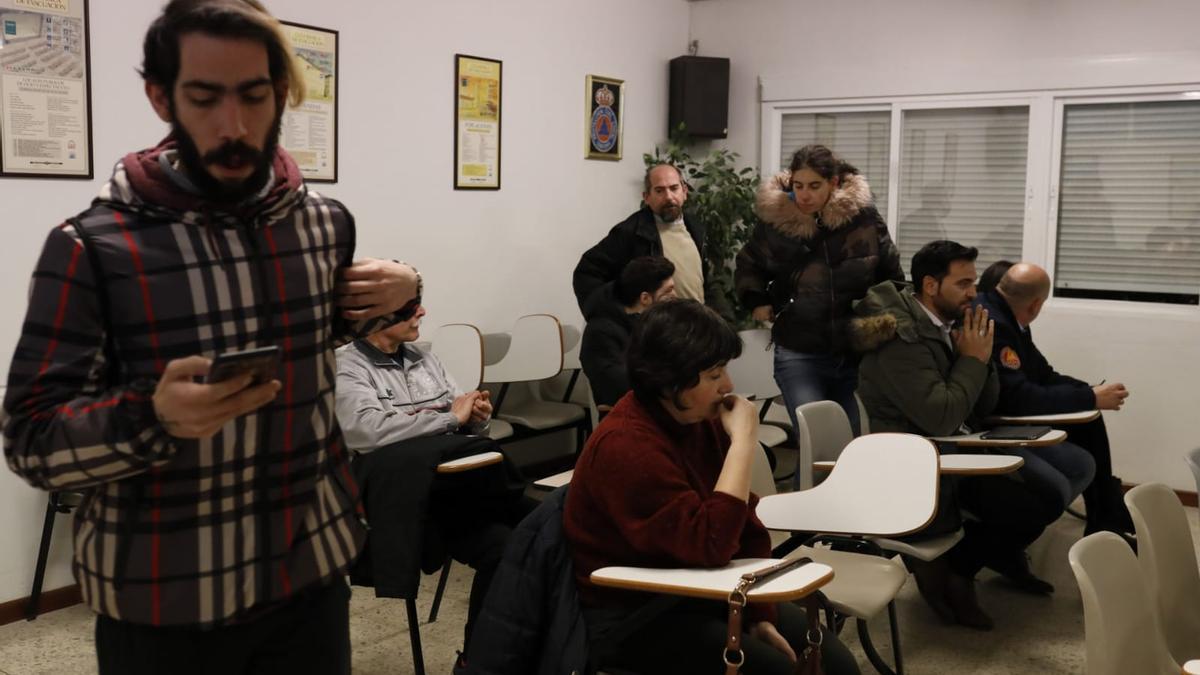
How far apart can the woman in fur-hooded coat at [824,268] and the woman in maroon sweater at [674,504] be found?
2000mm

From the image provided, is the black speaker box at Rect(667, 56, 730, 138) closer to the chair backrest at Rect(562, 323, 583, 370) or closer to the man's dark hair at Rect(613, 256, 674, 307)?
the chair backrest at Rect(562, 323, 583, 370)

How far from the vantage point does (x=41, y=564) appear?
11.5 feet

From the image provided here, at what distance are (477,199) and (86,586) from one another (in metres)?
3.92

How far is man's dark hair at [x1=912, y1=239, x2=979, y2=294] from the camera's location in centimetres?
356

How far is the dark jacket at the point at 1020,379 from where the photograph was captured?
12.5ft

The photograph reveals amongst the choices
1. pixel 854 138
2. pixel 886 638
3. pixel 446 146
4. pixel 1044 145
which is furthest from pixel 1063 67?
pixel 886 638

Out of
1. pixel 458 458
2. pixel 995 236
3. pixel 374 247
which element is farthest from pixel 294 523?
pixel 995 236

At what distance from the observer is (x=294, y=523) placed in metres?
1.25

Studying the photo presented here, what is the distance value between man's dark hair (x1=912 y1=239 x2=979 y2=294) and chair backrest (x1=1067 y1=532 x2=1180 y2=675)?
5.80 ft

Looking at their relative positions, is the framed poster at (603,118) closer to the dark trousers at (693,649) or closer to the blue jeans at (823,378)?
the blue jeans at (823,378)

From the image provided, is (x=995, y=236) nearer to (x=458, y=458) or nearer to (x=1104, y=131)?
(x=1104, y=131)

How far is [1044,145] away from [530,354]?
2.80m

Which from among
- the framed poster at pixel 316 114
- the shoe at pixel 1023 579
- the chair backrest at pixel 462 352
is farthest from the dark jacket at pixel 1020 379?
the framed poster at pixel 316 114

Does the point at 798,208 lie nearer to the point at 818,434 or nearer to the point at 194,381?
the point at 818,434
